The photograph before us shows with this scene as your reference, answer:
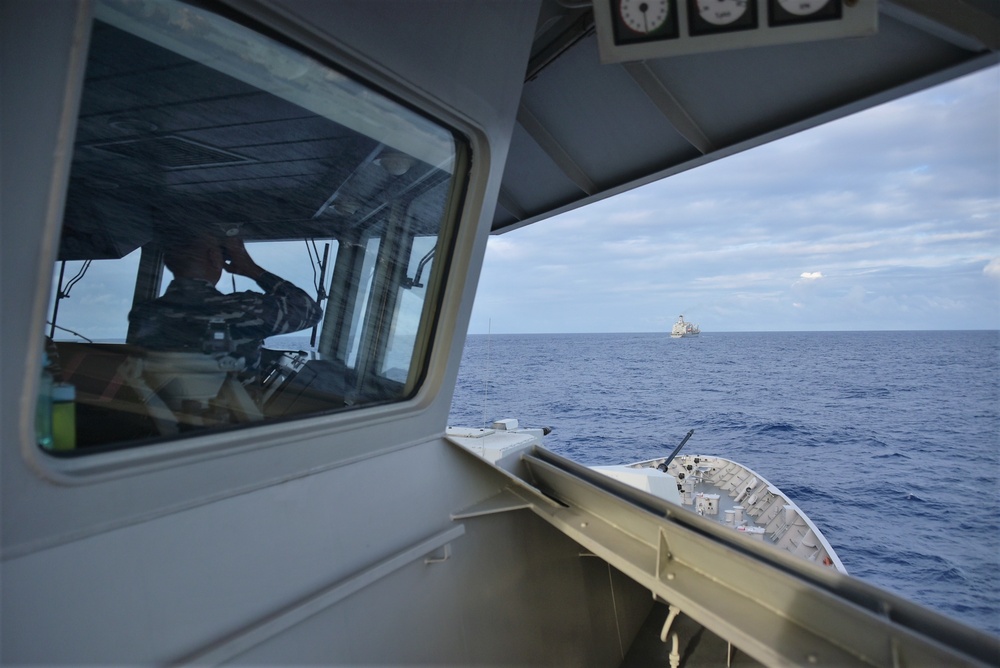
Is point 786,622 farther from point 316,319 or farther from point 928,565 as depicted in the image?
point 928,565

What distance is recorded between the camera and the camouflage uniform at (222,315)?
1609 mm

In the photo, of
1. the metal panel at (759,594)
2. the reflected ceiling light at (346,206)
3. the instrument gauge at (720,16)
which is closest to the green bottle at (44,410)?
the reflected ceiling light at (346,206)

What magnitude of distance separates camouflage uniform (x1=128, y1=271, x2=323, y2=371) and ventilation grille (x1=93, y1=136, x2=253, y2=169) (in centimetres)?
32

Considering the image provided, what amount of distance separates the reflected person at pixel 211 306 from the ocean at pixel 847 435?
140cm

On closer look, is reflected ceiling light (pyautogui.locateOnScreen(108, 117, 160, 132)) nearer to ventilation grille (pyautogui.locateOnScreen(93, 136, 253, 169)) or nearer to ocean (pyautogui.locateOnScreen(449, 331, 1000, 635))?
ventilation grille (pyautogui.locateOnScreen(93, 136, 253, 169))

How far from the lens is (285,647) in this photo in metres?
1.79

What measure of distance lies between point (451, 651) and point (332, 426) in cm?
114

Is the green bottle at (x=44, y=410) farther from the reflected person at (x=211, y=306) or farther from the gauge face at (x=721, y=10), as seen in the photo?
the gauge face at (x=721, y=10)

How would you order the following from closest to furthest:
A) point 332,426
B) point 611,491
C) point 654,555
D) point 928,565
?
point 332,426 → point 654,555 → point 611,491 → point 928,565

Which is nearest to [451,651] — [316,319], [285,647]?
[285,647]

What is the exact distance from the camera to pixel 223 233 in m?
1.75

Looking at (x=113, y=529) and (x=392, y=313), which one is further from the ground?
(x=392, y=313)

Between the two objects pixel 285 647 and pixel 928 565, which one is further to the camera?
pixel 928 565

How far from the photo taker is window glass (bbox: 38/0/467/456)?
1372 mm
